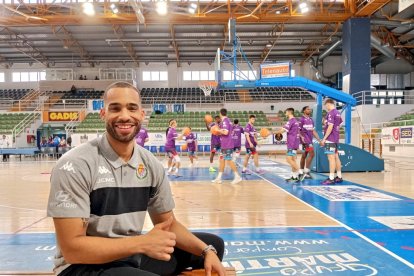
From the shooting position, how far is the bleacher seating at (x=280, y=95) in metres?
31.9

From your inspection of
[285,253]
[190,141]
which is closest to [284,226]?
[285,253]

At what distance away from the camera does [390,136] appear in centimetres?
1702

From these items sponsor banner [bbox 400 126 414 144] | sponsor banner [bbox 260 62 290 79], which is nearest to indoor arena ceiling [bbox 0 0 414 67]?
sponsor banner [bbox 400 126 414 144]

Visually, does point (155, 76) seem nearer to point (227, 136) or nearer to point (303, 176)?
point (227, 136)

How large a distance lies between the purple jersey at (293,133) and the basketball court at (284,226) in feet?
4.13

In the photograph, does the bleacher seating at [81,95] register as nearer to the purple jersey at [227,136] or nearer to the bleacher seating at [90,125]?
the bleacher seating at [90,125]

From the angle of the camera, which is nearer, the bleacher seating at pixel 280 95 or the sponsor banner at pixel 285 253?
the sponsor banner at pixel 285 253

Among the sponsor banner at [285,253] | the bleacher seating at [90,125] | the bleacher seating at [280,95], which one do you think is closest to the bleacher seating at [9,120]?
the bleacher seating at [90,125]

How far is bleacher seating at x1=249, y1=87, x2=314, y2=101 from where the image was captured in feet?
105

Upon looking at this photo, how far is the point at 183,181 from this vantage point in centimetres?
1049

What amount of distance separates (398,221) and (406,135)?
11.8 metres

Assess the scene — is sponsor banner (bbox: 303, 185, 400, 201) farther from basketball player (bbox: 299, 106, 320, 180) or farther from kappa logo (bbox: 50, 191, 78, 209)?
kappa logo (bbox: 50, 191, 78, 209)

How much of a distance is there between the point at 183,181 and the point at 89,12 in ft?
46.7

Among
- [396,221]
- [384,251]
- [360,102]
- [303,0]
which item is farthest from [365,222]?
[303,0]
